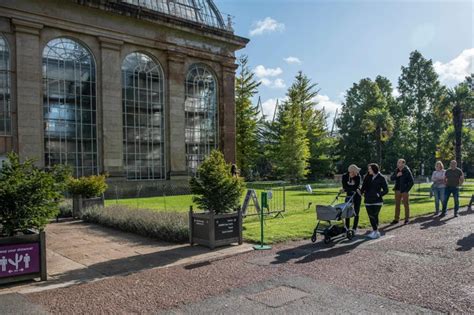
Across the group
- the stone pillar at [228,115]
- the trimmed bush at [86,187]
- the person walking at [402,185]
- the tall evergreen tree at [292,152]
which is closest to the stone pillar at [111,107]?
the stone pillar at [228,115]

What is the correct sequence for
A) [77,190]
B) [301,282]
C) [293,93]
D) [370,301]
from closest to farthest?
[370,301] < [301,282] < [77,190] < [293,93]

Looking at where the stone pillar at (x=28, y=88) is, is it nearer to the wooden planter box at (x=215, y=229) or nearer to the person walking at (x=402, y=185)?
the wooden planter box at (x=215, y=229)

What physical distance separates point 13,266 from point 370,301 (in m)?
5.56

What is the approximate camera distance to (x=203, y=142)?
3102 cm

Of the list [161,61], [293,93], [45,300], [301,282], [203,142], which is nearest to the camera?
[45,300]

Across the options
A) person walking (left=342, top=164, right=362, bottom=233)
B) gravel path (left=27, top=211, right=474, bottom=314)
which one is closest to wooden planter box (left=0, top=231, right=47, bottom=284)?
gravel path (left=27, top=211, right=474, bottom=314)

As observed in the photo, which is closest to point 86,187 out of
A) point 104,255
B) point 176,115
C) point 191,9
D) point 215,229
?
point 104,255

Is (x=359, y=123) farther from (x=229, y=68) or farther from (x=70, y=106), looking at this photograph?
(x=70, y=106)

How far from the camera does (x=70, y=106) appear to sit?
80.9 ft

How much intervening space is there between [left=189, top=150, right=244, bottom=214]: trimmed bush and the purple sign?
12.6ft

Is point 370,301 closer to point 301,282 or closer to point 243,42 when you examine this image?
point 301,282

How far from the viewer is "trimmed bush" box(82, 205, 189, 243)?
33.8 ft

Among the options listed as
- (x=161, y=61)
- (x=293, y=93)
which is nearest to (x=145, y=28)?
(x=161, y=61)

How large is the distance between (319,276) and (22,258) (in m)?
4.91
